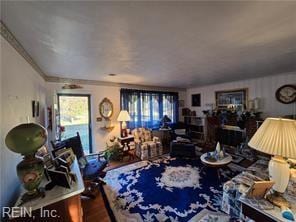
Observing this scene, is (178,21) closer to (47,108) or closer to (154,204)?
(154,204)

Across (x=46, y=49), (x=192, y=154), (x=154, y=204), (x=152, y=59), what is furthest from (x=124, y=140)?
(x=46, y=49)

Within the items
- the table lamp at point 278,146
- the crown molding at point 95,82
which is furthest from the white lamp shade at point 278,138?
the crown molding at point 95,82

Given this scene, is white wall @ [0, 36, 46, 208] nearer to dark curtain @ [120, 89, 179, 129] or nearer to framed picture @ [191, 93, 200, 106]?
dark curtain @ [120, 89, 179, 129]

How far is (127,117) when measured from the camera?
181 inches

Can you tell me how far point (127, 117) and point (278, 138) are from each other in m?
3.79

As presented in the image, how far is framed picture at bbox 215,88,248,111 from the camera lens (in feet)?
16.1

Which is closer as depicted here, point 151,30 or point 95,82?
point 151,30

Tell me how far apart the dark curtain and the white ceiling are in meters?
2.73

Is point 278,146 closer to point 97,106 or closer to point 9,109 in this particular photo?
point 9,109

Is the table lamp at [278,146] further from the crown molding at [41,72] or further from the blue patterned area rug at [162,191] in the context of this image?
the crown molding at [41,72]

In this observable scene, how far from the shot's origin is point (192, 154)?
4309mm

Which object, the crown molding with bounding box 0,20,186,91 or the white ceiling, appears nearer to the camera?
the white ceiling

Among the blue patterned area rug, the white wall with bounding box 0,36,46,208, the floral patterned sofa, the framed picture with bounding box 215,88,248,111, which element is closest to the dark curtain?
the floral patterned sofa

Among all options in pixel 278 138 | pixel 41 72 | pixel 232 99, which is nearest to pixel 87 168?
pixel 41 72
